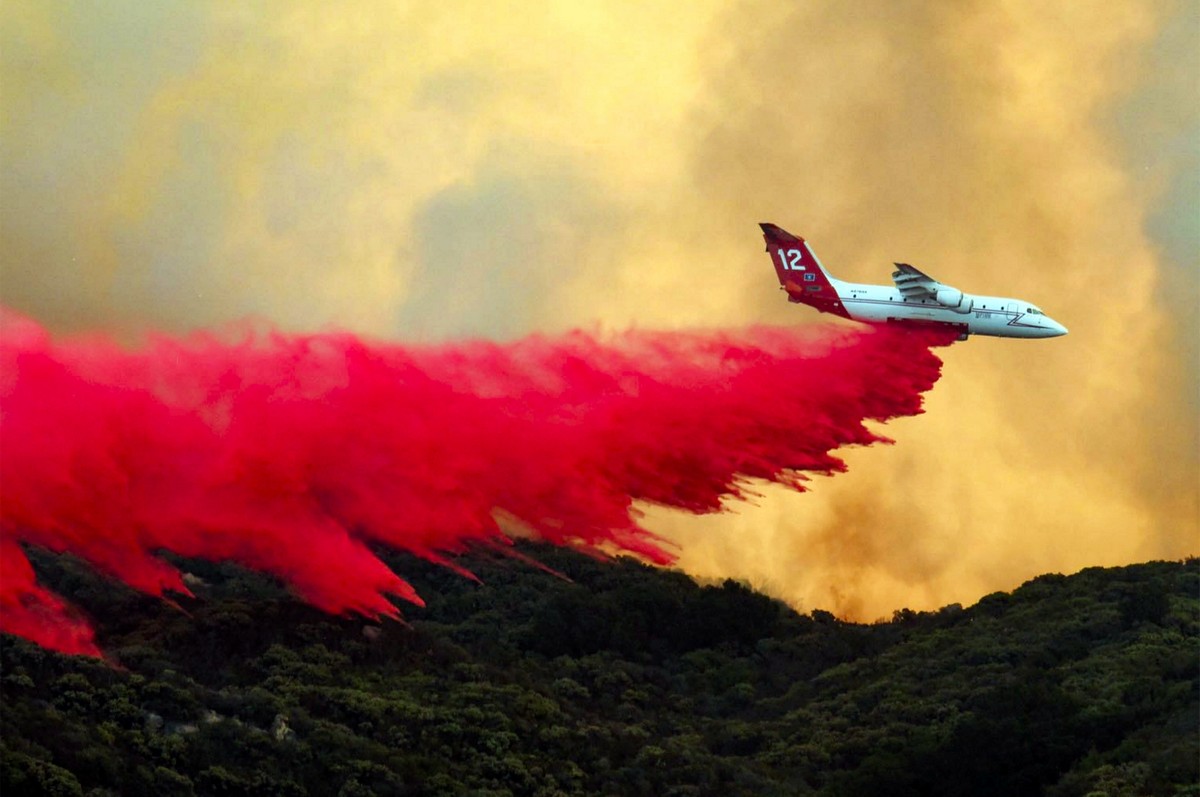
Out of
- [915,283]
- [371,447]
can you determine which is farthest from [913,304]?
[371,447]

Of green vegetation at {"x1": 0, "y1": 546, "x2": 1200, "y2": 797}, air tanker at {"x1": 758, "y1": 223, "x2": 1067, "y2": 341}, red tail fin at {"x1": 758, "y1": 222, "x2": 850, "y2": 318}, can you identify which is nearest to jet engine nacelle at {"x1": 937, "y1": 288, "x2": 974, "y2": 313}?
air tanker at {"x1": 758, "y1": 223, "x2": 1067, "y2": 341}

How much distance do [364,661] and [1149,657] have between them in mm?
35335

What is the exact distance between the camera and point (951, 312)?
7781 centimetres

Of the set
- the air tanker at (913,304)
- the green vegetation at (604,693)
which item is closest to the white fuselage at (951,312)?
the air tanker at (913,304)

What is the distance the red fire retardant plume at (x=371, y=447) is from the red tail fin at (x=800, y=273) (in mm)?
1619

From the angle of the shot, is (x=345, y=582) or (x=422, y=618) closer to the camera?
(x=345, y=582)

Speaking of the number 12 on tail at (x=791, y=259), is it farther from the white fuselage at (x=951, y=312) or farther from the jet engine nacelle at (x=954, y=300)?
the jet engine nacelle at (x=954, y=300)

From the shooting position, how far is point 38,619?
241ft

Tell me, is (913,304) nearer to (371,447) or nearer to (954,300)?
(954,300)

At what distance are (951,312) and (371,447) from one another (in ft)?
77.8

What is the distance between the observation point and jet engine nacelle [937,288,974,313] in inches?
3044

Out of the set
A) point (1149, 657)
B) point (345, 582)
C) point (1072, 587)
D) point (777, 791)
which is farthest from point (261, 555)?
point (1072, 587)

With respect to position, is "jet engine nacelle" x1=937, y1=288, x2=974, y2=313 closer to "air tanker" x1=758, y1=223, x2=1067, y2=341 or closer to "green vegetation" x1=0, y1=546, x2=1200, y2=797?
"air tanker" x1=758, y1=223, x2=1067, y2=341

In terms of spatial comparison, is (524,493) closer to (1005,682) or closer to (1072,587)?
(1005,682)
